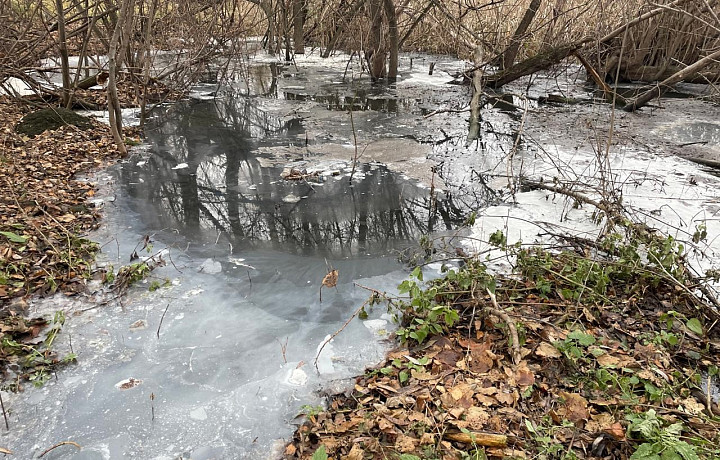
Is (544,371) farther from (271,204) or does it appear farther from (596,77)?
(596,77)

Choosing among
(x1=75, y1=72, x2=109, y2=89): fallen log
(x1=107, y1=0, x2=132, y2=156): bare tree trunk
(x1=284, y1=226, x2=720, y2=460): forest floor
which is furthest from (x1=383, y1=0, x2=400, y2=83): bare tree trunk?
(x1=284, y1=226, x2=720, y2=460): forest floor

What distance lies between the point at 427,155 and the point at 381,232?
98.5 inches

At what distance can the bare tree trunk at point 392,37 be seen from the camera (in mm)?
11008

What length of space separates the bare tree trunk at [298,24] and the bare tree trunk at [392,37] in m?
3.18

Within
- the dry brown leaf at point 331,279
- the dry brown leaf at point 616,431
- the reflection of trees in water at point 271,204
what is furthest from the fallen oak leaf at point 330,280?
the dry brown leaf at point 616,431

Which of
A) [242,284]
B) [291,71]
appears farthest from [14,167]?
[291,71]

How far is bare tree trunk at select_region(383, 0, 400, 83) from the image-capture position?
11.0 meters

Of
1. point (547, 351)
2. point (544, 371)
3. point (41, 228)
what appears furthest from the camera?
point (41, 228)

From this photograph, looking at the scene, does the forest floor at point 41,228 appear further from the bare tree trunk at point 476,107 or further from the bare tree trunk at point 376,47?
the bare tree trunk at point 376,47

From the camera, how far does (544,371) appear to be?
127 inches

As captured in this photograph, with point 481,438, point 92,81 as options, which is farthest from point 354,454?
point 92,81

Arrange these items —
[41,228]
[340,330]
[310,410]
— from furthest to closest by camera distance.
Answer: [41,228]
[340,330]
[310,410]

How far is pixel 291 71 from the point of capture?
45.8 feet

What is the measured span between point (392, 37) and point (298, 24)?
459 centimetres
